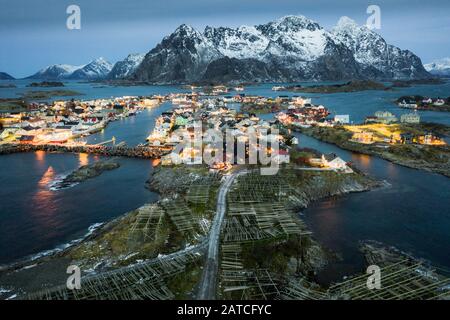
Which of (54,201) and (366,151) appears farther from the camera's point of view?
(366,151)

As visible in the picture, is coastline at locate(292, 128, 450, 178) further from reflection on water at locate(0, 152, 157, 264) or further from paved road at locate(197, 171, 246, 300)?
reflection on water at locate(0, 152, 157, 264)

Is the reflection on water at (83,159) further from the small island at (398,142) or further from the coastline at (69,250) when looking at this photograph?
the small island at (398,142)

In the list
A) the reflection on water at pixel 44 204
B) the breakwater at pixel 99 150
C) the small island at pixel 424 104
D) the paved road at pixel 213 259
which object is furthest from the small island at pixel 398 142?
the reflection on water at pixel 44 204

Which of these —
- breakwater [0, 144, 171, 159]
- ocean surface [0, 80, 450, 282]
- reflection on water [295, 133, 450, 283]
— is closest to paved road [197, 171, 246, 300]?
reflection on water [295, 133, 450, 283]

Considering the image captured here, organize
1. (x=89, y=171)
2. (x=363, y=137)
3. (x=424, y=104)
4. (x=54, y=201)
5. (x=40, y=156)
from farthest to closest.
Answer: (x=424, y=104), (x=363, y=137), (x=40, y=156), (x=89, y=171), (x=54, y=201)

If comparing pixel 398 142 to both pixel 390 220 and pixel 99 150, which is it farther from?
pixel 99 150

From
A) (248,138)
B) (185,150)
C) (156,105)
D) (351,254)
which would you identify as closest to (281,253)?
(351,254)

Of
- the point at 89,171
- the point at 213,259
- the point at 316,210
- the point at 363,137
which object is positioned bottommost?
the point at 213,259

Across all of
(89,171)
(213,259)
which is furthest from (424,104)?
(213,259)

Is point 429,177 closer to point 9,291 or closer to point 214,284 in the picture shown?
point 214,284
